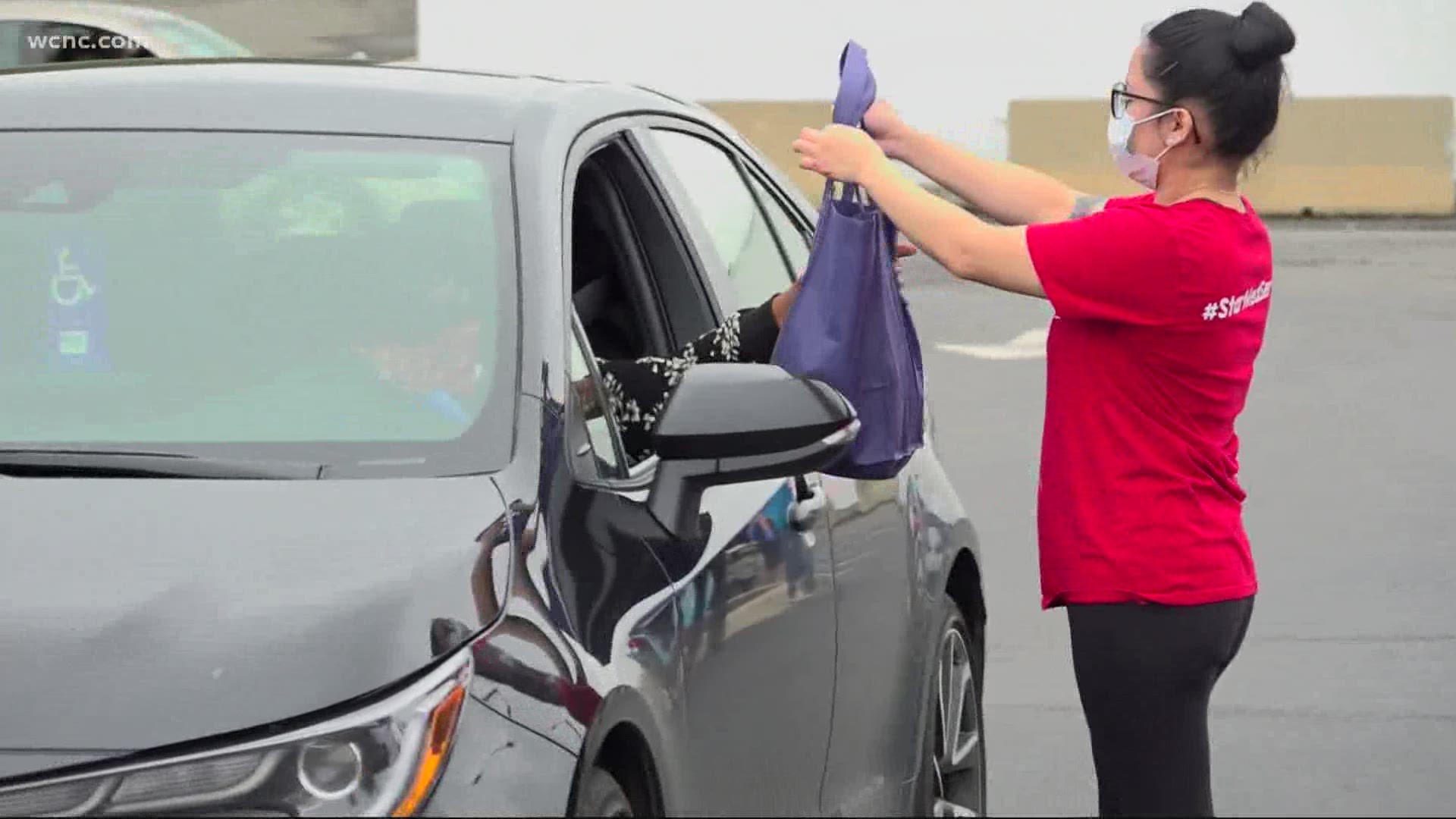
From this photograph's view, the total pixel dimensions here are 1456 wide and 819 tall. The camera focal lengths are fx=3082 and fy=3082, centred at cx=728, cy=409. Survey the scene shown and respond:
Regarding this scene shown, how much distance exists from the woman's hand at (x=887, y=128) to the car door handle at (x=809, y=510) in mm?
574

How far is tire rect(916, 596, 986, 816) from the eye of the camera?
19.1ft

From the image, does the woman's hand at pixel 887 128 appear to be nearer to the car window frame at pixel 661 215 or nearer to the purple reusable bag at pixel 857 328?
the purple reusable bag at pixel 857 328

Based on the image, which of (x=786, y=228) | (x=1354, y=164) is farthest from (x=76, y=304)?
(x=1354, y=164)

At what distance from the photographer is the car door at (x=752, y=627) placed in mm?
4410

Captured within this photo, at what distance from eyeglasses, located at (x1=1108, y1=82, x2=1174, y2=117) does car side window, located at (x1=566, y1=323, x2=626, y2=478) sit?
2.97 ft

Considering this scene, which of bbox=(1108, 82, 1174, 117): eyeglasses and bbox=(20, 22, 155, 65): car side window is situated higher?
bbox=(1108, 82, 1174, 117): eyeglasses

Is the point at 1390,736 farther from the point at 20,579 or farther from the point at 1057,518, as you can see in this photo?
the point at 20,579

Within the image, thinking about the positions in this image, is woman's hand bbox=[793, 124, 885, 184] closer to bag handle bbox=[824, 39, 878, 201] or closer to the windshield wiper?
bag handle bbox=[824, 39, 878, 201]

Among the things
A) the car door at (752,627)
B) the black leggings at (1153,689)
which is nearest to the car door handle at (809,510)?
the car door at (752,627)

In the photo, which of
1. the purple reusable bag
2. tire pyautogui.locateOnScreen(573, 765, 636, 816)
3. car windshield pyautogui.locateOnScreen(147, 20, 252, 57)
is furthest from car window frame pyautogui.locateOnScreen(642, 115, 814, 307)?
car windshield pyautogui.locateOnScreen(147, 20, 252, 57)

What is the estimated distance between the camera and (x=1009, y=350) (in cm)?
1831

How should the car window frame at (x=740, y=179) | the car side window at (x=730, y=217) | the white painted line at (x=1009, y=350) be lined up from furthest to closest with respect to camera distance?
the white painted line at (x=1009, y=350) < the car side window at (x=730, y=217) < the car window frame at (x=740, y=179)

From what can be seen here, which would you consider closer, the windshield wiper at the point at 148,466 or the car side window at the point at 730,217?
the windshield wiper at the point at 148,466

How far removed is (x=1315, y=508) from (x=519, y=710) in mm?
8771
